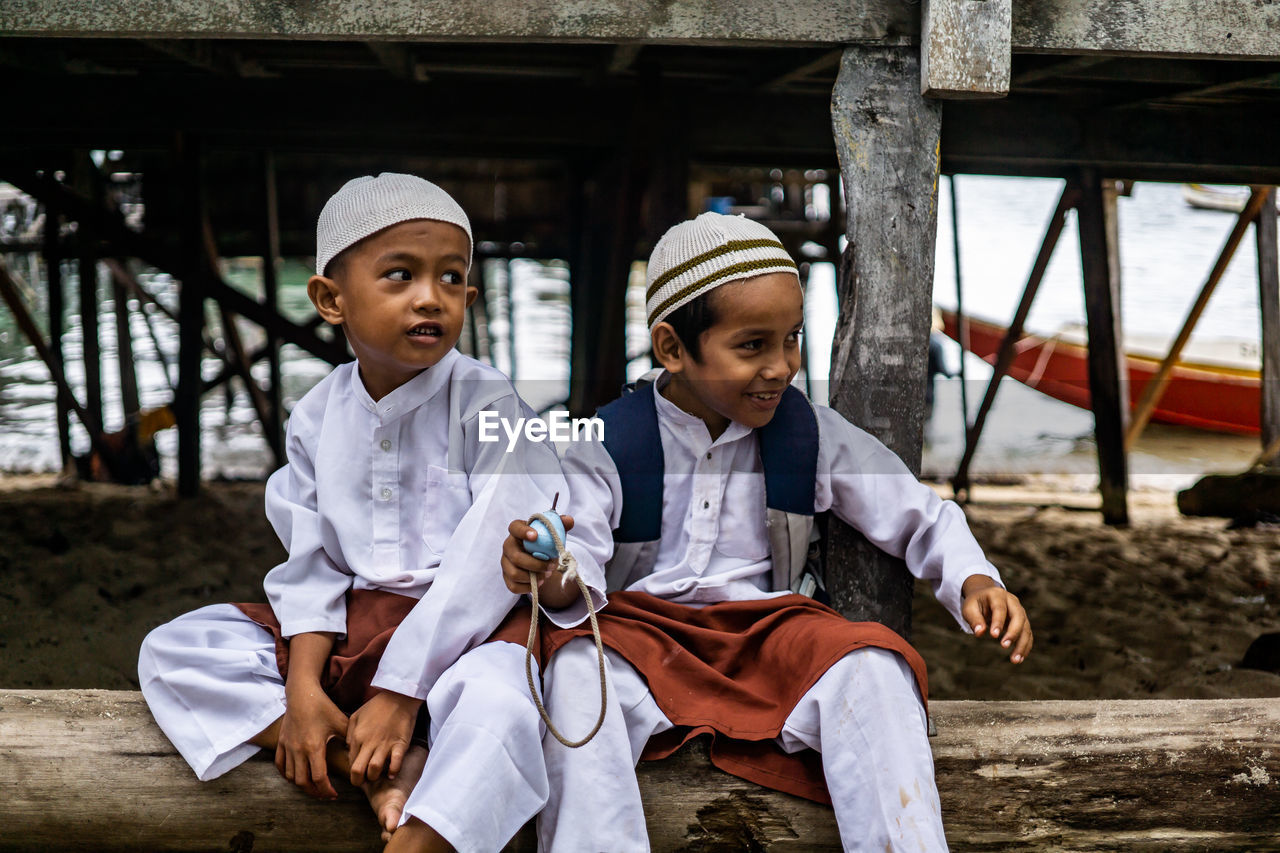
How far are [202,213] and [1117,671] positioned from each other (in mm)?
4979

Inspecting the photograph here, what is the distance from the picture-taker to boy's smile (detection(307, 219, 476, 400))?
6.73 feet

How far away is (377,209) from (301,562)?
70 cm

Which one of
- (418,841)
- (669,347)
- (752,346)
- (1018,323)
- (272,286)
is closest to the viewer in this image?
(418,841)

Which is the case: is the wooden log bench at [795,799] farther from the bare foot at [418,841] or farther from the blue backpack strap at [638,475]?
the blue backpack strap at [638,475]

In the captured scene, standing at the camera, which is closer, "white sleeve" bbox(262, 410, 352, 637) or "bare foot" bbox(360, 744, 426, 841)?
"bare foot" bbox(360, 744, 426, 841)

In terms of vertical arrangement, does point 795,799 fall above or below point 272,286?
below

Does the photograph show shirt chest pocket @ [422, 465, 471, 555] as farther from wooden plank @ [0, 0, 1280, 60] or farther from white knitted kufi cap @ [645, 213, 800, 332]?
wooden plank @ [0, 0, 1280, 60]

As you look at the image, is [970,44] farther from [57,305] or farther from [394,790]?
[57,305]

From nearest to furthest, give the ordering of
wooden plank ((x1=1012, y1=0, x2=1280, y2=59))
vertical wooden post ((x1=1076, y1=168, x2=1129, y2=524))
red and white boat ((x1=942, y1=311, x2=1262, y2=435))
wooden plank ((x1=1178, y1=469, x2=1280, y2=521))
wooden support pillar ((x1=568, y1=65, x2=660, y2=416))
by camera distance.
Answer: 1. wooden plank ((x1=1012, y1=0, x2=1280, y2=59))
2. wooden support pillar ((x1=568, y1=65, x2=660, y2=416))
3. vertical wooden post ((x1=1076, y1=168, x2=1129, y2=524))
4. wooden plank ((x1=1178, y1=469, x2=1280, y2=521))
5. red and white boat ((x1=942, y1=311, x2=1262, y2=435))

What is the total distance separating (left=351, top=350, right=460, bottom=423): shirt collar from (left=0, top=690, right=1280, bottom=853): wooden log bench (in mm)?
705

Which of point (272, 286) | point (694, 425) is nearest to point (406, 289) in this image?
point (694, 425)

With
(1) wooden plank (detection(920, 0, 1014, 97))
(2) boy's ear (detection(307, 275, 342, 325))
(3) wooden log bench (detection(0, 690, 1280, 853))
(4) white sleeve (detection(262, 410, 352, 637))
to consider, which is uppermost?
(1) wooden plank (detection(920, 0, 1014, 97))

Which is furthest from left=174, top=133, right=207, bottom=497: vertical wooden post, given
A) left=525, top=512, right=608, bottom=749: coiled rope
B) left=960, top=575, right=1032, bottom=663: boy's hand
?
left=960, top=575, right=1032, bottom=663: boy's hand

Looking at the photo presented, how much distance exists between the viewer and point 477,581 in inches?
77.9
